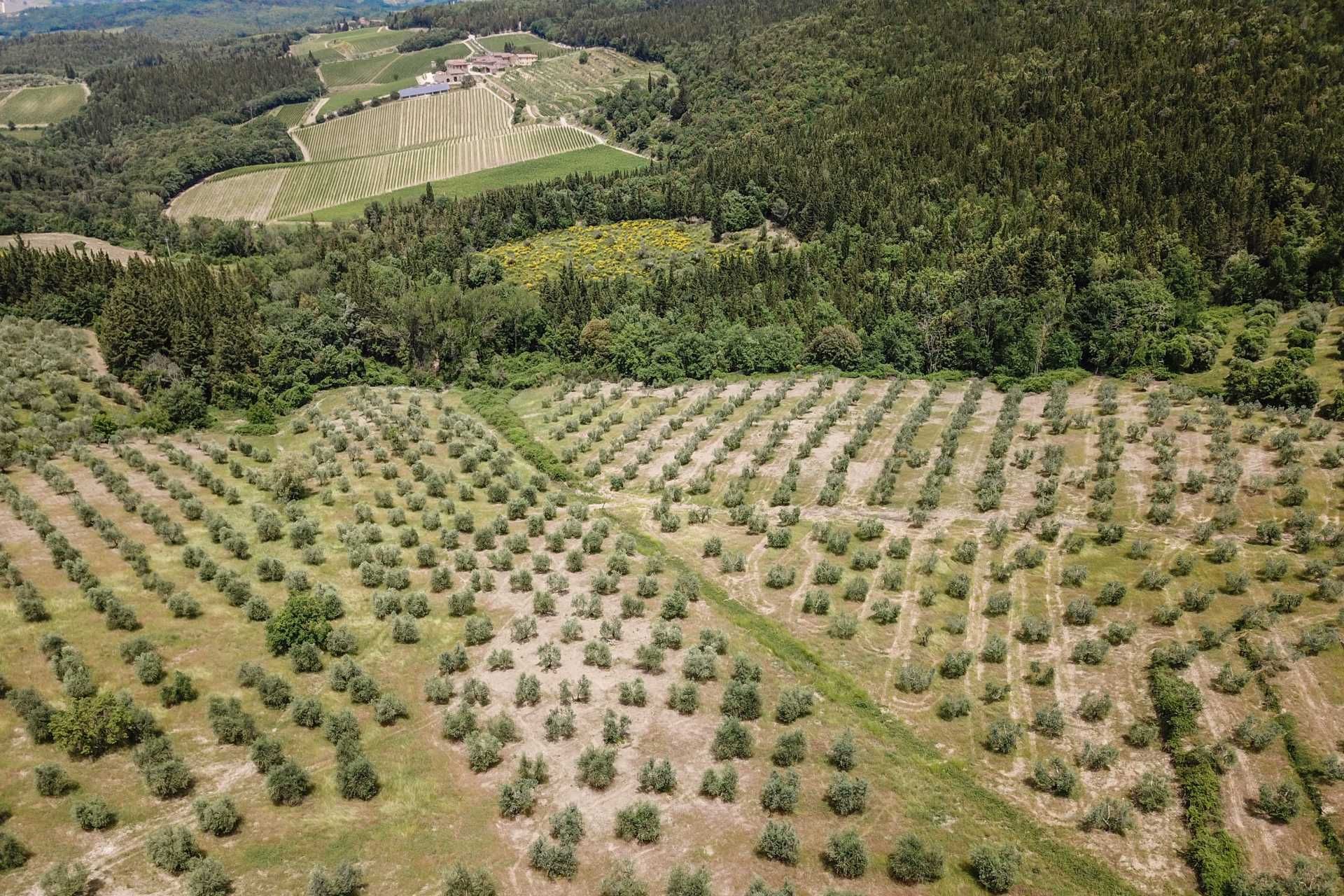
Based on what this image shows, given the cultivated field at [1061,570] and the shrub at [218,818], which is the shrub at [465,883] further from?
the cultivated field at [1061,570]

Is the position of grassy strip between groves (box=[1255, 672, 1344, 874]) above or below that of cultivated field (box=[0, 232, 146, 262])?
above

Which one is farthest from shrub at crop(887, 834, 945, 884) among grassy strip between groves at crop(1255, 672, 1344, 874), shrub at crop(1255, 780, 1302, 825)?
grassy strip between groves at crop(1255, 672, 1344, 874)

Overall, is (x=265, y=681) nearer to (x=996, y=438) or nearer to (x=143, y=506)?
(x=143, y=506)

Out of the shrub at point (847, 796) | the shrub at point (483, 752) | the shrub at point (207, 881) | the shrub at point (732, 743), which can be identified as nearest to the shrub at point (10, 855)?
the shrub at point (207, 881)

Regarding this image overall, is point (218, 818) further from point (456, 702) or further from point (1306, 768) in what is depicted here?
point (1306, 768)

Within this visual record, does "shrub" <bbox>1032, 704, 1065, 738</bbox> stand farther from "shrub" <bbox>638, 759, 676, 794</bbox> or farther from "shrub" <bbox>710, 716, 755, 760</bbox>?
"shrub" <bbox>638, 759, 676, 794</bbox>
